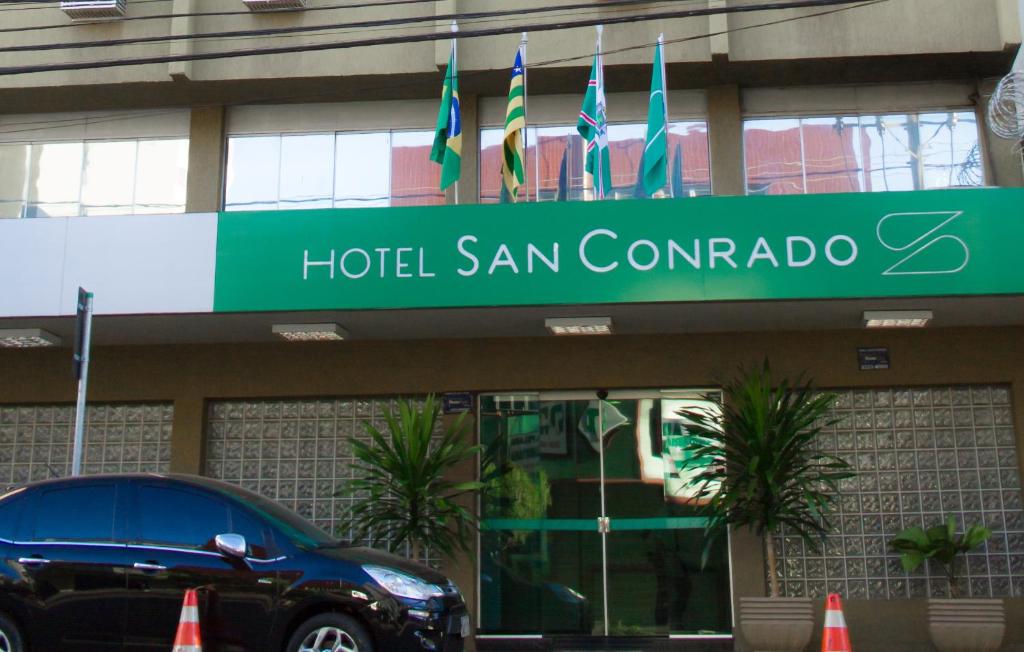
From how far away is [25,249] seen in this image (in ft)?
37.9

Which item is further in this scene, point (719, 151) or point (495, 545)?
point (719, 151)

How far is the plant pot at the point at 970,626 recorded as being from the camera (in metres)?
10.5

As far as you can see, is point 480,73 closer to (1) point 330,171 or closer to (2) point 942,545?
(1) point 330,171

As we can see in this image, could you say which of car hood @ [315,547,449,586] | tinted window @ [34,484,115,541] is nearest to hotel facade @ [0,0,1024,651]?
tinted window @ [34,484,115,541]

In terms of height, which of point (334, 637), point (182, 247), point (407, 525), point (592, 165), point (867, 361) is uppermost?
point (592, 165)

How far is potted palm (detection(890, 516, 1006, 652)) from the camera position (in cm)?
1056

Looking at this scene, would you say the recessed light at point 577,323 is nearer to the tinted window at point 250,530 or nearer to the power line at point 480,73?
the power line at point 480,73

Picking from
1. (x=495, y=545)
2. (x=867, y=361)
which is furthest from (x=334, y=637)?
(x=867, y=361)

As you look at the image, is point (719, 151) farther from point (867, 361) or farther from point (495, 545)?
point (495, 545)

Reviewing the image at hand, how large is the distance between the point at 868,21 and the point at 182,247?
864 centimetres

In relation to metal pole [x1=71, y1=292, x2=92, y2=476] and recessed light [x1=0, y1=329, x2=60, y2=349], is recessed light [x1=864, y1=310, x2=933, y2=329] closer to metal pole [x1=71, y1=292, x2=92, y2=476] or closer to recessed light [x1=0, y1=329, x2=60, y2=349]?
metal pole [x1=71, y1=292, x2=92, y2=476]

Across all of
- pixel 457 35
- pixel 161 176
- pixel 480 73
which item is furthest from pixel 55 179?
pixel 457 35

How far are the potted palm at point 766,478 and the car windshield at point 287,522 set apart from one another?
179 inches

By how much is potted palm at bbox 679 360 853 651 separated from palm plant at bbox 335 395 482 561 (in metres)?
2.59
